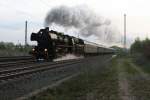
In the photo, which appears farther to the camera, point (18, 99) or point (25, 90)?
point (25, 90)

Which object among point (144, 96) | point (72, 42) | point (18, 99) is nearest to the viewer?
point (18, 99)

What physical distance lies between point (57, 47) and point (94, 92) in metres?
24.3

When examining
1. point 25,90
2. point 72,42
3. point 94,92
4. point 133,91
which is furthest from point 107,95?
point 72,42

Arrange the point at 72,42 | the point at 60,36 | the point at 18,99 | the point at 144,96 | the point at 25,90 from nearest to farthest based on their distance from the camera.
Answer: the point at 18,99 → the point at 144,96 → the point at 25,90 → the point at 60,36 → the point at 72,42

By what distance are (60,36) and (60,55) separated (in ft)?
8.24

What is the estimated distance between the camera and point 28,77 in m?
17.7

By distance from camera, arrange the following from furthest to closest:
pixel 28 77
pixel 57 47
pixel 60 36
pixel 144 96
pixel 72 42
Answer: pixel 72 42, pixel 60 36, pixel 57 47, pixel 28 77, pixel 144 96

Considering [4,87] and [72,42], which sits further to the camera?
[72,42]

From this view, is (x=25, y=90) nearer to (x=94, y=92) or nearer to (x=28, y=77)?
(x=94, y=92)

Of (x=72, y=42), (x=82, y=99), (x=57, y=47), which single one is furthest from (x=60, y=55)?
(x=82, y=99)

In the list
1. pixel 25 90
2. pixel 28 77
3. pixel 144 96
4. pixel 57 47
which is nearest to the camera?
pixel 144 96

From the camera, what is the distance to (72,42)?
44.9m

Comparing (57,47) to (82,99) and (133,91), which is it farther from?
(82,99)

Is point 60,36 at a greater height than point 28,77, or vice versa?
point 60,36
